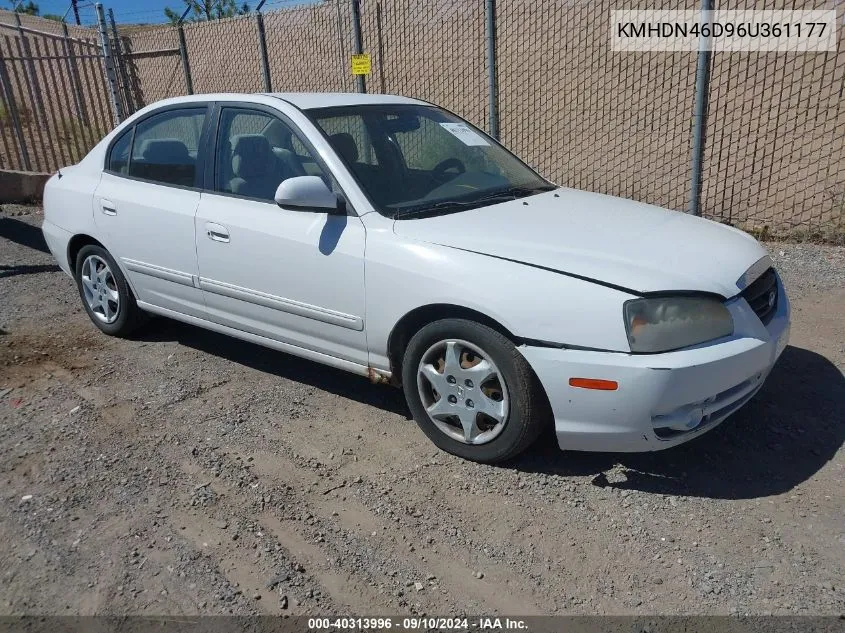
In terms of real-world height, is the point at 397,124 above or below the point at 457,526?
above

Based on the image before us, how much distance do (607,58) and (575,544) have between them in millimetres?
6826

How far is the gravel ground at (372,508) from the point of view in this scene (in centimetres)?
265

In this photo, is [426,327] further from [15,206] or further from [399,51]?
[15,206]

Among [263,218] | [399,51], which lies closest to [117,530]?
[263,218]

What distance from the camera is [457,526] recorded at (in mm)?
3037

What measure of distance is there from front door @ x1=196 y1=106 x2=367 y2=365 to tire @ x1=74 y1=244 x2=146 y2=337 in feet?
3.32

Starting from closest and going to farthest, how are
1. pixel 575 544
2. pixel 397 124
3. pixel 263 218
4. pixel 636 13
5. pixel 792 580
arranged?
pixel 792 580
pixel 575 544
pixel 263 218
pixel 397 124
pixel 636 13

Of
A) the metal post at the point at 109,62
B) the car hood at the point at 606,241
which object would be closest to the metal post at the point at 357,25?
the metal post at the point at 109,62

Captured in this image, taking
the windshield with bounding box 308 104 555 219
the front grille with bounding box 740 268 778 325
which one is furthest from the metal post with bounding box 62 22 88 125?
the front grille with bounding box 740 268 778 325

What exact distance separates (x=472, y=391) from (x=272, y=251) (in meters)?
1.35

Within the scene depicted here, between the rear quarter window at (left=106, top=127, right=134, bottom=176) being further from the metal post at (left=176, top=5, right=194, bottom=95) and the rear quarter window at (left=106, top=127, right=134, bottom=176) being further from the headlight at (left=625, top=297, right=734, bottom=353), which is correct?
the metal post at (left=176, top=5, right=194, bottom=95)

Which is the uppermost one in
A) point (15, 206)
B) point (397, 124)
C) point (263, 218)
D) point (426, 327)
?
point (397, 124)

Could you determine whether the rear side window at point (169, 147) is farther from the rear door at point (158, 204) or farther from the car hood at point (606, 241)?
the car hood at point (606, 241)

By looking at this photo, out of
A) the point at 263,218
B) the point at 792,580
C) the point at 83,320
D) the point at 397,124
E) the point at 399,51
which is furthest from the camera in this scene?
the point at 399,51
